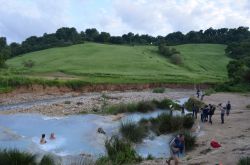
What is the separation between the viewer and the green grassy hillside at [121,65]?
85875mm

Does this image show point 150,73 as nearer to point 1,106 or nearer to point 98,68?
point 98,68

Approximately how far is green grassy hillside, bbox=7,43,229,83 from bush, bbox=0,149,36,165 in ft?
190

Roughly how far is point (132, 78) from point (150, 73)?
13.2 metres

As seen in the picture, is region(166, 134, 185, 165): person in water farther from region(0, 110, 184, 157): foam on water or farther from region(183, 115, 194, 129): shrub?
region(183, 115, 194, 129): shrub

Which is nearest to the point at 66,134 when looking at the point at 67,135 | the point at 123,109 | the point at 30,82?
the point at 67,135

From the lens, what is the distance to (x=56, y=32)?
166 meters

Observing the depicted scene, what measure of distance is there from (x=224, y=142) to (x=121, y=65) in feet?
262

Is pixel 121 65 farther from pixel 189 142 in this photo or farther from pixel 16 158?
pixel 16 158

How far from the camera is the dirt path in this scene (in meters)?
20.3

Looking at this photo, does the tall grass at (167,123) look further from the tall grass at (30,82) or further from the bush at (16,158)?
the tall grass at (30,82)

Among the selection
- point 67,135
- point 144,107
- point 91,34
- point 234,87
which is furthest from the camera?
point 91,34

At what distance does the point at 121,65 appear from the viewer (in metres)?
105

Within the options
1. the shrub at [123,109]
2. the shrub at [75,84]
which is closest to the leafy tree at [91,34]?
the shrub at [75,84]

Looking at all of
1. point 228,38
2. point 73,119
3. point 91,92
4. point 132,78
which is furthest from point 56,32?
point 73,119
